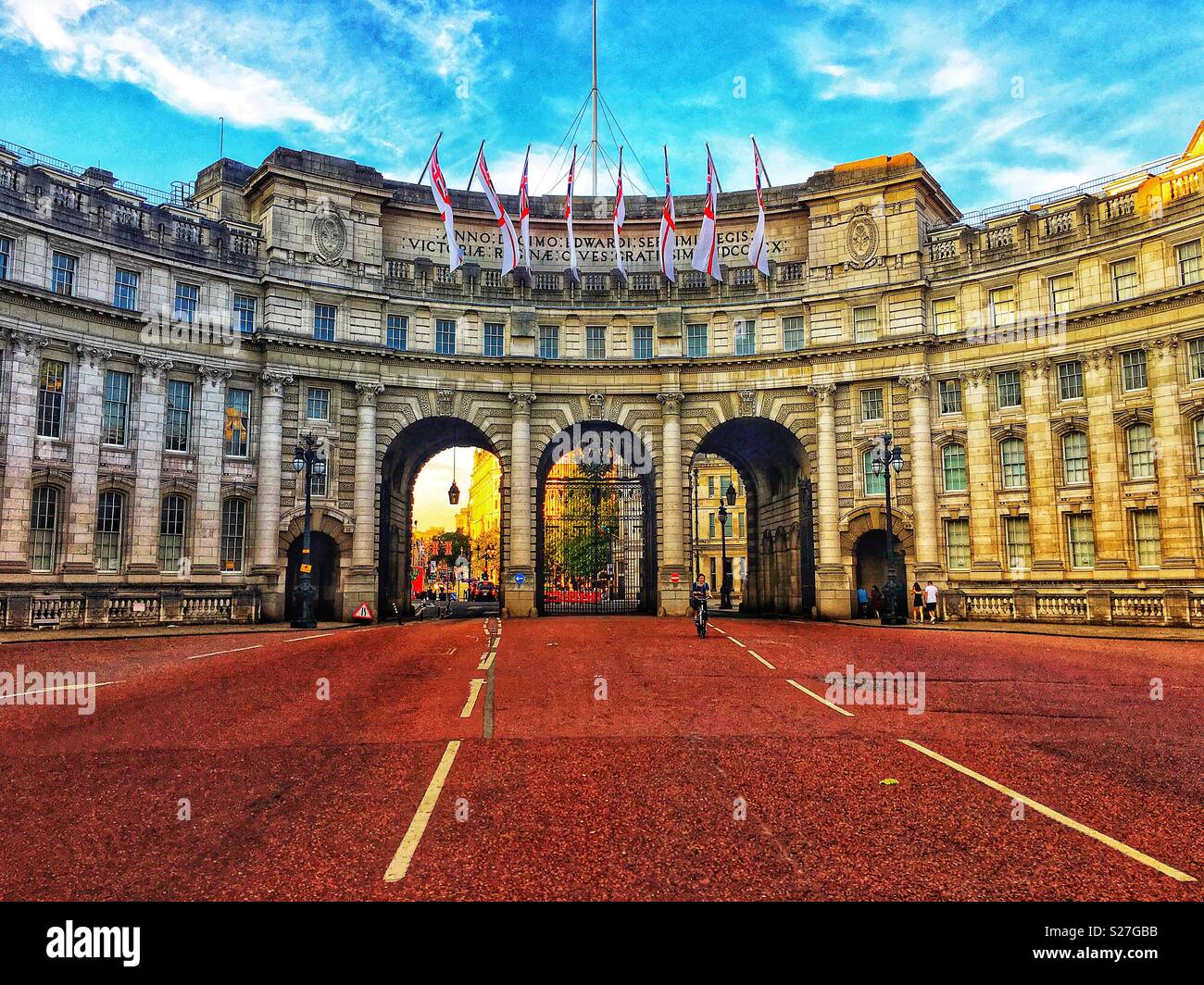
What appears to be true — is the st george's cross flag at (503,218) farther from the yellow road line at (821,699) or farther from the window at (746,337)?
the yellow road line at (821,699)

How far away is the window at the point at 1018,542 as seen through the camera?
33.5m

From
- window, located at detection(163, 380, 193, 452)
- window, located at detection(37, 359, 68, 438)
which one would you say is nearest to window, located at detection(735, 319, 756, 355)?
window, located at detection(163, 380, 193, 452)

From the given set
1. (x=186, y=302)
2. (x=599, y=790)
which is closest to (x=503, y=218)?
(x=186, y=302)

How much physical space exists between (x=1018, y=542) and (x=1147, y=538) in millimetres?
4550

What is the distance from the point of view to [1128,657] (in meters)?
17.5

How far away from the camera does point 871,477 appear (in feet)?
120

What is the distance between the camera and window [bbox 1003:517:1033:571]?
33.5 m

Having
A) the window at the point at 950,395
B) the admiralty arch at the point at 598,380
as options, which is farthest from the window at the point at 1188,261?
the window at the point at 950,395

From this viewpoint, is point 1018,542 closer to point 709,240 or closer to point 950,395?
point 950,395

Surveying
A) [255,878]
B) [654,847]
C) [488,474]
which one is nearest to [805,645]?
[654,847]

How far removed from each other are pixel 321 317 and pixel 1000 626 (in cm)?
3081

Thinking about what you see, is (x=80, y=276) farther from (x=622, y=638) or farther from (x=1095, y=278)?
(x=1095, y=278)

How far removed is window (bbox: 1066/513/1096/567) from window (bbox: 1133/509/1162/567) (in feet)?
4.89

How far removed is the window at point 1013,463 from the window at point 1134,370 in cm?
449
